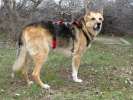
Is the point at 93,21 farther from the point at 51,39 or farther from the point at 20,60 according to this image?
the point at 20,60

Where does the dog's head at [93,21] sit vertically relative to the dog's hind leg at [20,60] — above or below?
above

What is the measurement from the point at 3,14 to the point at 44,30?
291 inches

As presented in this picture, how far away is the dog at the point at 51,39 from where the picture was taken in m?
8.30

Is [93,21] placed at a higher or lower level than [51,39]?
higher

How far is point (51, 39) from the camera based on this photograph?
8.45 metres

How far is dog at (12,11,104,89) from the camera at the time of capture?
8.30 metres

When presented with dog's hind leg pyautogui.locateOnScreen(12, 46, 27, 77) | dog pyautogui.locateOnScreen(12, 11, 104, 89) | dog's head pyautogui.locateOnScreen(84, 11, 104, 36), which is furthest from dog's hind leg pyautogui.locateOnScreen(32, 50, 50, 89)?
dog's head pyautogui.locateOnScreen(84, 11, 104, 36)

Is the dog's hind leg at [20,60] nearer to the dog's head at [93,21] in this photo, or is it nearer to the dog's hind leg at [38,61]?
the dog's hind leg at [38,61]

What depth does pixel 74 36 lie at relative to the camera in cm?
882

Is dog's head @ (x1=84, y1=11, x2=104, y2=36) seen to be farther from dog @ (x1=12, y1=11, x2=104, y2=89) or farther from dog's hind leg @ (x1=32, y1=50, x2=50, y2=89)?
dog's hind leg @ (x1=32, y1=50, x2=50, y2=89)

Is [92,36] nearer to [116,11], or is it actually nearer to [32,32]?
[32,32]

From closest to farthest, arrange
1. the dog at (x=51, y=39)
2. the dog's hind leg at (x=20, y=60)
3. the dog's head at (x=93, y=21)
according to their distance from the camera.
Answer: the dog at (x=51, y=39), the dog's hind leg at (x=20, y=60), the dog's head at (x=93, y=21)

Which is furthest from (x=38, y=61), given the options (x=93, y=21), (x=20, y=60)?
(x=93, y=21)

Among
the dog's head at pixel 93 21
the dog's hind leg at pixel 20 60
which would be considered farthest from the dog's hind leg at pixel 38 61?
the dog's head at pixel 93 21
